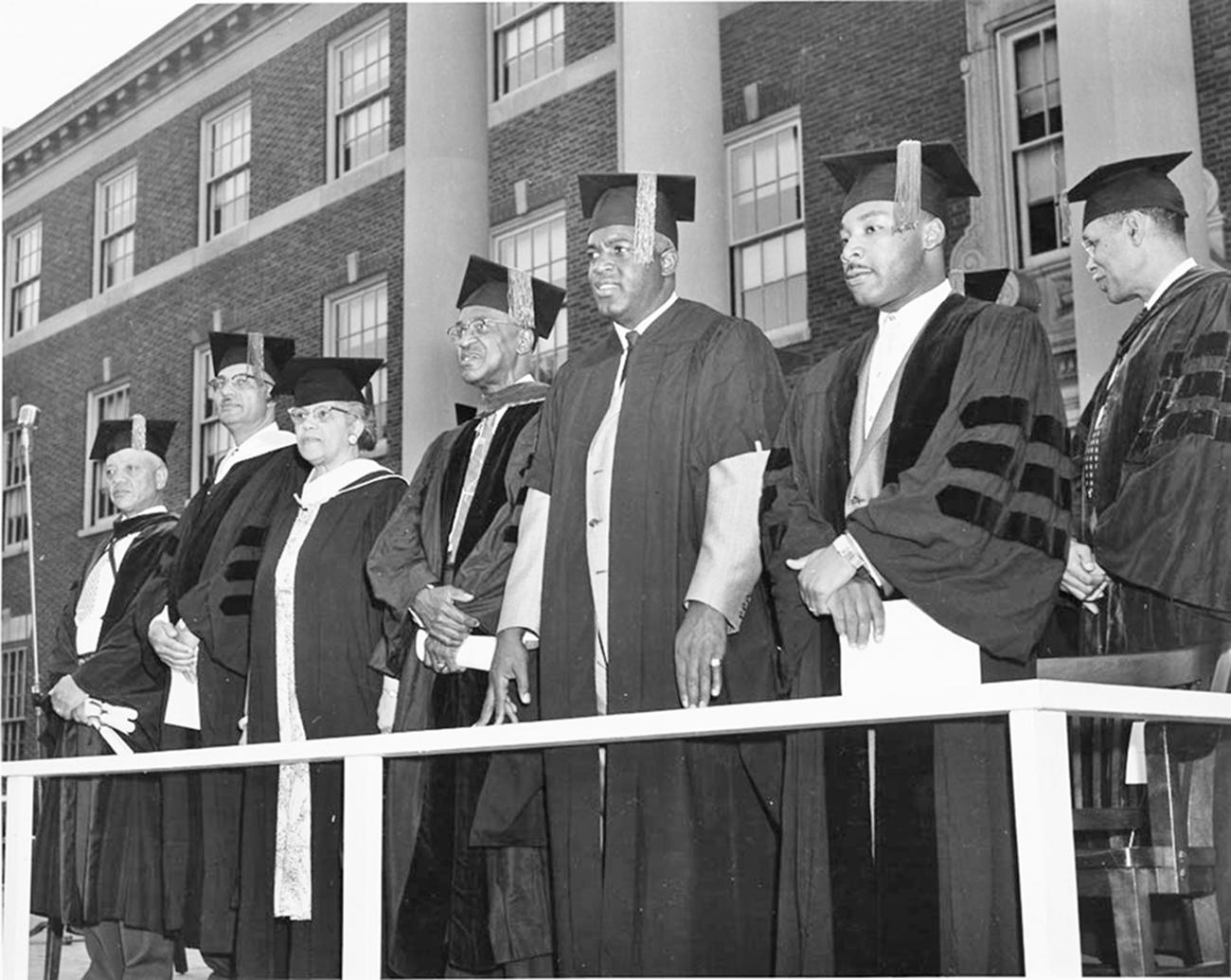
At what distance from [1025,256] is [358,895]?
7.80 metres

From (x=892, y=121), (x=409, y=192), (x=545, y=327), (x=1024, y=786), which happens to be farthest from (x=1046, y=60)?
(x=1024, y=786)

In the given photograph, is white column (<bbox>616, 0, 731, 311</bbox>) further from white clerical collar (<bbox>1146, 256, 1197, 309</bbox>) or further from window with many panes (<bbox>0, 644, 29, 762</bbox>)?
window with many panes (<bbox>0, 644, 29, 762</bbox>)

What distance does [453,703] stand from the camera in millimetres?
4703

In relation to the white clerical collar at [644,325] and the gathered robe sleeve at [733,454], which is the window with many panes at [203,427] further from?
the gathered robe sleeve at [733,454]

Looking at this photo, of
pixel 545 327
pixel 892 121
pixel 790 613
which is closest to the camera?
pixel 790 613

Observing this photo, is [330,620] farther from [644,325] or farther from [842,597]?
[842,597]

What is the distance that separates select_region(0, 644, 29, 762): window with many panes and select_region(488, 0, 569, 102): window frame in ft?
22.9

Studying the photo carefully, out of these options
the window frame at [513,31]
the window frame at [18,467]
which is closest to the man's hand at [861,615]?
the window frame at [513,31]

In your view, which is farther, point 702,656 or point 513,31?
point 513,31

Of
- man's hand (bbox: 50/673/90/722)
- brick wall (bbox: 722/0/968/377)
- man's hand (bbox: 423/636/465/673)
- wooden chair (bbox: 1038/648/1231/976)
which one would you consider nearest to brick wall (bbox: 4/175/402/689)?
brick wall (bbox: 722/0/968/377)

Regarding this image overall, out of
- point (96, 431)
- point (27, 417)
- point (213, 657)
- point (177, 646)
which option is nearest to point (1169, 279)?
point (213, 657)

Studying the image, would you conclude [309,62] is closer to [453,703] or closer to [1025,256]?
[1025,256]

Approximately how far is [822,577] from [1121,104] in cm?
484

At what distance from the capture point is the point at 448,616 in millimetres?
4570
